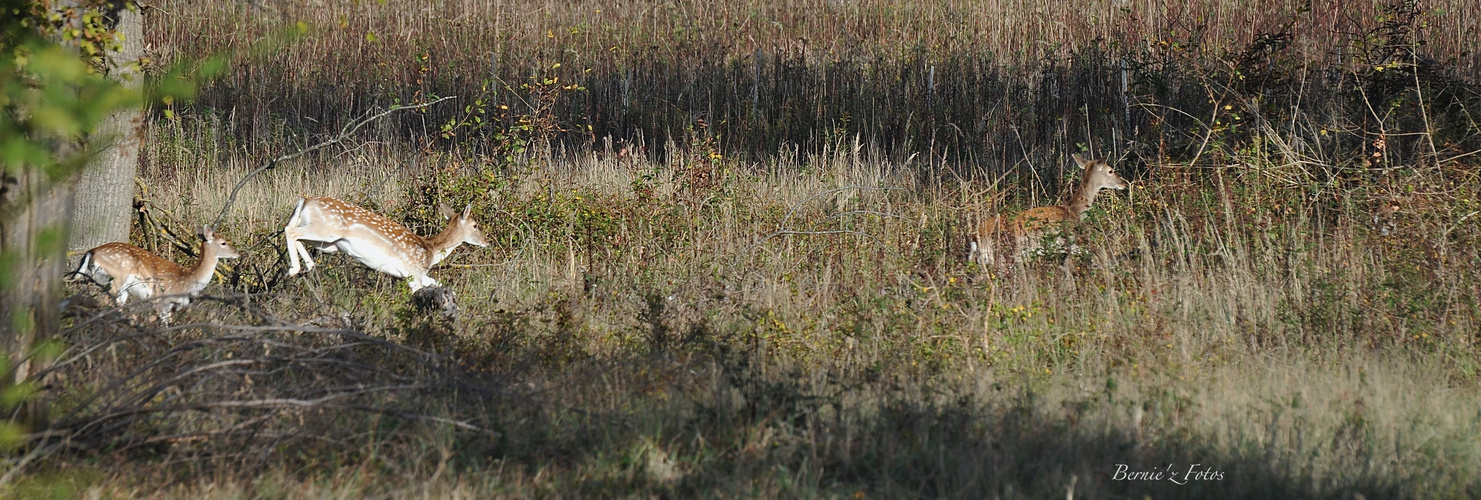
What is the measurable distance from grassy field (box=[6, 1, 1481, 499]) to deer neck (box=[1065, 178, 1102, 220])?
12 centimetres

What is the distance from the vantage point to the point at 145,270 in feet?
22.7

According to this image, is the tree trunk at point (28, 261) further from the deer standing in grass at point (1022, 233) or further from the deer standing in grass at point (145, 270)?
the deer standing in grass at point (1022, 233)

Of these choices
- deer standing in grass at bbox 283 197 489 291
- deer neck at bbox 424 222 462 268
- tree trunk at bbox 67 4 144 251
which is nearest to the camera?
tree trunk at bbox 67 4 144 251

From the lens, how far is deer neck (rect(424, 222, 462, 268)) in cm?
809

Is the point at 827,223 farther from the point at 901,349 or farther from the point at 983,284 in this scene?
the point at 901,349

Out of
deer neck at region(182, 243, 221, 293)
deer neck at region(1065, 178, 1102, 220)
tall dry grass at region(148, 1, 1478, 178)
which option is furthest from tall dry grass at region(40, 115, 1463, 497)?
tall dry grass at region(148, 1, 1478, 178)

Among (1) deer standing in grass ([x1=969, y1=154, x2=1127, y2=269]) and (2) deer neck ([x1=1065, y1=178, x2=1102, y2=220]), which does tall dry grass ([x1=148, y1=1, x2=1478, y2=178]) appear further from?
(1) deer standing in grass ([x1=969, y1=154, x2=1127, y2=269])

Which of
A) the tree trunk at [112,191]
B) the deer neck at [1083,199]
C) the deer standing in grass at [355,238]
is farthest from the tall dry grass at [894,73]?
the tree trunk at [112,191]

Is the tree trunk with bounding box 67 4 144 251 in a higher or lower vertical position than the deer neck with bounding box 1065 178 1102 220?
higher

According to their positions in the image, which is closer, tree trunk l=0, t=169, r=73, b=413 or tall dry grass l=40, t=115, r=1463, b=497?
tree trunk l=0, t=169, r=73, b=413

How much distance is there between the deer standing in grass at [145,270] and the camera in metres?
6.78

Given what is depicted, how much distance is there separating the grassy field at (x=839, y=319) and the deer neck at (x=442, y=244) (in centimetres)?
25

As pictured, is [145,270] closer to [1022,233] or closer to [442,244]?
[442,244]

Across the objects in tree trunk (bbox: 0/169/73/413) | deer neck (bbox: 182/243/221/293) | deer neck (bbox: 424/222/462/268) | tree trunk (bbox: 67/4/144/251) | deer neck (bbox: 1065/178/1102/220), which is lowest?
deer neck (bbox: 424/222/462/268)
